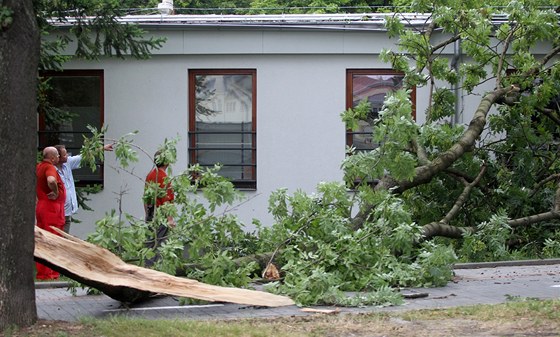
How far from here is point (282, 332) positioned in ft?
27.7

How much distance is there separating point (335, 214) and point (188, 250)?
2.11m

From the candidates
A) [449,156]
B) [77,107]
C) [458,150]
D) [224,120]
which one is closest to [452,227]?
[449,156]

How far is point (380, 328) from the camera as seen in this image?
28.6ft

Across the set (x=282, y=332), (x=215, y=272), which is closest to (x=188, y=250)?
(x=215, y=272)

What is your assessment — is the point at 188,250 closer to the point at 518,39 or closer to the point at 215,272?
the point at 215,272

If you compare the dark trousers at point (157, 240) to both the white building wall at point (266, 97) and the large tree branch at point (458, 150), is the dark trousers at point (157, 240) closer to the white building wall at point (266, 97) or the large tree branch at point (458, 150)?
the large tree branch at point (458, 150)

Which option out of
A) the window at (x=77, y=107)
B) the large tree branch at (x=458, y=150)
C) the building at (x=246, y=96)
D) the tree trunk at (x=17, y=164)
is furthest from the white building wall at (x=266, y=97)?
the tree trunk at (x=17, y=164)

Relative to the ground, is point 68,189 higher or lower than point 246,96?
lower

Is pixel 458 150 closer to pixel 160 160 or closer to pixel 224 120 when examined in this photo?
pixel 160 160

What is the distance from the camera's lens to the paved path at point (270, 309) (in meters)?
9.91

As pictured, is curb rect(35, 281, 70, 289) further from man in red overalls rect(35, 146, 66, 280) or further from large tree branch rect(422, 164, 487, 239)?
large tree branch rect(422, 164, 487, 239)

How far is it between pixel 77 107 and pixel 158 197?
7791 millimetres

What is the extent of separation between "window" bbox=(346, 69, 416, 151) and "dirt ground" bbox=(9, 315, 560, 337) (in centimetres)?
970

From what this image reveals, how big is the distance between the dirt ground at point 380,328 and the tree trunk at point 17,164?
0.34 meters
